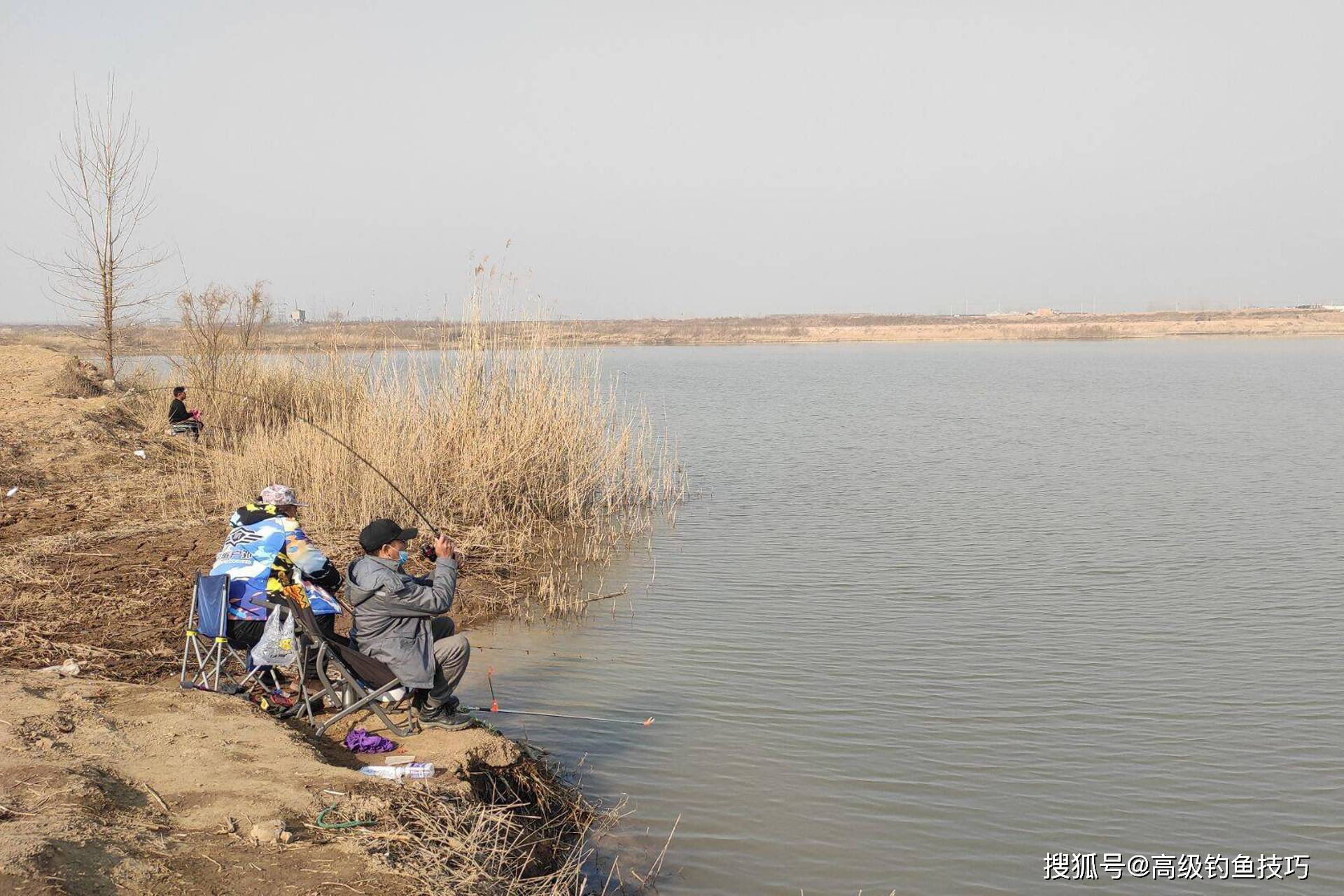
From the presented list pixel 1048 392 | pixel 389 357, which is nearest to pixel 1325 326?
pixel 1048 392

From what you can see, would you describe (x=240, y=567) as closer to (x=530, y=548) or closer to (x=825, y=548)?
(x=530, y=548)

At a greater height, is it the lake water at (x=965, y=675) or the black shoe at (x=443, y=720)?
the black shoe at (x=443, y=720)

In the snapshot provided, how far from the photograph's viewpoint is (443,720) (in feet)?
16.6

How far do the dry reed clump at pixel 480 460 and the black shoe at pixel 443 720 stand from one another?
3.41 m

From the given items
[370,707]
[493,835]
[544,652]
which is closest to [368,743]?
[370,707]

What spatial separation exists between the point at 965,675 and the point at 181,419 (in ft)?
33.2

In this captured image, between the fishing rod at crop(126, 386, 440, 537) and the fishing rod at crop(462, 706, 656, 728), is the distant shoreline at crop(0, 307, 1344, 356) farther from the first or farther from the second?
the fishing rod at crop(462, 706, 656, 728)

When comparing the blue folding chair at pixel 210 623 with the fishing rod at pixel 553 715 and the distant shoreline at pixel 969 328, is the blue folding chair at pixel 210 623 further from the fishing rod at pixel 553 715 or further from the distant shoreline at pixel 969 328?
the distant shoreline at pixel 969 328

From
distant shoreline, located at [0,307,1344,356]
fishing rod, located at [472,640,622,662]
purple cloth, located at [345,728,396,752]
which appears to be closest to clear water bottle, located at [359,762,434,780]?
purple cloth, located at [345,728,396,752]

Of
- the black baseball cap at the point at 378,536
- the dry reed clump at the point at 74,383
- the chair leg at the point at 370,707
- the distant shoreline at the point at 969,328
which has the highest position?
the distant shoreline at the point at 969,328

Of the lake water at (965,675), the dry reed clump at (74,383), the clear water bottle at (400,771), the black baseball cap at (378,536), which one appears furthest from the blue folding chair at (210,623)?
the dry reed clump at (74,383)

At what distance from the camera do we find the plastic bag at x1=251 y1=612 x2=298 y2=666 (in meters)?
5.28

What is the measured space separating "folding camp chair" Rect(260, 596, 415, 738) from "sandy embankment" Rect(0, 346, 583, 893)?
5.7 inches

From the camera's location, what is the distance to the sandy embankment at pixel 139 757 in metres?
3.40
